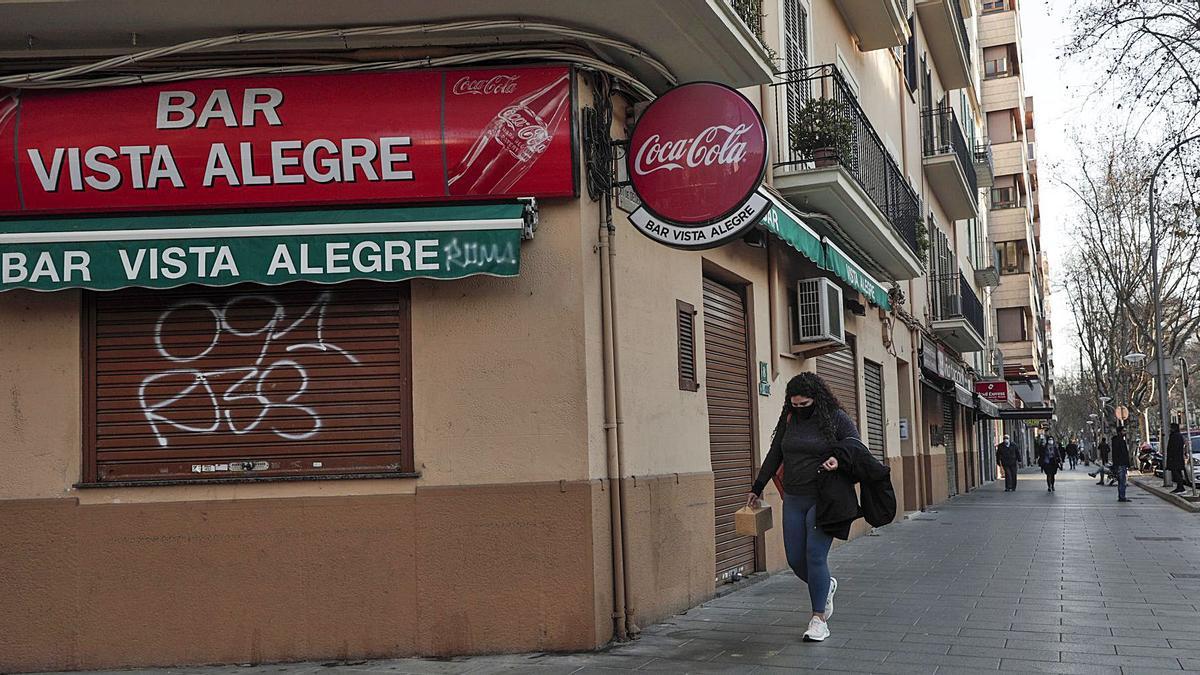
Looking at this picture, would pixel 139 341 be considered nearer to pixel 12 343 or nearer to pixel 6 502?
pixel 12 343

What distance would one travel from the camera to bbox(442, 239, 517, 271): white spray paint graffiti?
7297mm

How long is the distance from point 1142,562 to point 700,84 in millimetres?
8262

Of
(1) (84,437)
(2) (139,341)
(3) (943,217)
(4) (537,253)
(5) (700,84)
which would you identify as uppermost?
(3) (943,217)

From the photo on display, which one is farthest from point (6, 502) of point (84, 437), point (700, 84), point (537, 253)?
point (700, 84)

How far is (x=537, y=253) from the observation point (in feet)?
25.3

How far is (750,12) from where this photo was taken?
412 inches

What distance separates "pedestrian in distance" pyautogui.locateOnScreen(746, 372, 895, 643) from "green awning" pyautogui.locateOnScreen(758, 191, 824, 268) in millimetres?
2368

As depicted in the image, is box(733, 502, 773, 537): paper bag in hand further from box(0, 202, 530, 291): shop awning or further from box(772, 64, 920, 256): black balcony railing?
box(772, 64, 920, 256): black balcony railing

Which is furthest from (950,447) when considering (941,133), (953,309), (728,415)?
(728,415)

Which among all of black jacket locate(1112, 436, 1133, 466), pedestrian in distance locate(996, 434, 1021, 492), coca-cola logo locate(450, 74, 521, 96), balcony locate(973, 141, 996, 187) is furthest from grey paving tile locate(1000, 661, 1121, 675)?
pedestrian in distance locate(996, 434, 1021, 492)

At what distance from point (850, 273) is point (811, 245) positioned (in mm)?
1768

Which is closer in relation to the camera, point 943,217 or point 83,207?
point 83,207

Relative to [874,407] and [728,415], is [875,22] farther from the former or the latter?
[728,415]

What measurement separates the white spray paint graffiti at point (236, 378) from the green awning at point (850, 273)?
6279mm
